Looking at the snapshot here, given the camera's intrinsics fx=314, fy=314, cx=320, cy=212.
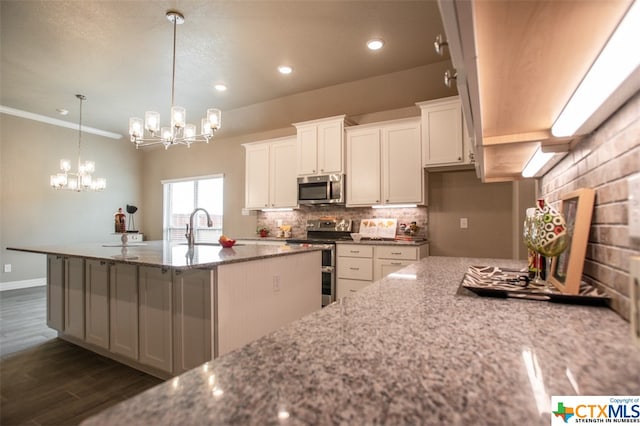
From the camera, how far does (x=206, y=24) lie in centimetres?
294

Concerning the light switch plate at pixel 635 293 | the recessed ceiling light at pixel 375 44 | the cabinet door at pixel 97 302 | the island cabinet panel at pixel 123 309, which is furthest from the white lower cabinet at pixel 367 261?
the light switch plate at pixel 635 293

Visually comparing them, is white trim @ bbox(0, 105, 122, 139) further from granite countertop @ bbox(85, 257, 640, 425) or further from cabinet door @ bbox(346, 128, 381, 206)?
granite countertop @ bbox(85, 257, 640, 425)

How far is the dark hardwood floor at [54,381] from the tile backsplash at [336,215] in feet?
10.4

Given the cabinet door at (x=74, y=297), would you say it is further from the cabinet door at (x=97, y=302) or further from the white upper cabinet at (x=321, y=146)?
the white upper cabinet at (x=321, y=146)

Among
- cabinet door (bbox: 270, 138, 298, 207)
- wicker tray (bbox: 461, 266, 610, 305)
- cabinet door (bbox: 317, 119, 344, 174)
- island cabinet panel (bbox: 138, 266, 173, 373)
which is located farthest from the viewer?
cabinet door (bbox: 270, 138, 298, 207)

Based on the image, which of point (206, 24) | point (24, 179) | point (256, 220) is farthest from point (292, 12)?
point (24, 179)

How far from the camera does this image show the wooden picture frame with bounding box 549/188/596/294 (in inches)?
34.7

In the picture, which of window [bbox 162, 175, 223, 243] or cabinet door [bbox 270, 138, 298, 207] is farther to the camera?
window [bbox 162, 175, 223, 243]

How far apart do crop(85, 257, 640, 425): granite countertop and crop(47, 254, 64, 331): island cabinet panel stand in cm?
330

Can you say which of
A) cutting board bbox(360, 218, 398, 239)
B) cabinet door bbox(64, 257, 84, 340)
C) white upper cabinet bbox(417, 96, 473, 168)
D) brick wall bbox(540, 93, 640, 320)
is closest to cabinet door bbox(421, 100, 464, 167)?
white upper cabinet bbox(417, 96, 473, 168)

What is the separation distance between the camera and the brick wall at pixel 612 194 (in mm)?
712

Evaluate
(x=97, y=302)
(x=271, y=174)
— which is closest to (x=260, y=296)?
(x=97, y=302)

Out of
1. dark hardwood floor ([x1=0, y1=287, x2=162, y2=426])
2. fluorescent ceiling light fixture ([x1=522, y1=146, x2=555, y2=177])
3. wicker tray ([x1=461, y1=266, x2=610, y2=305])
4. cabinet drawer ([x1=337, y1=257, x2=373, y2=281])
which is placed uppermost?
fluorescent ceiling light fixture ([x1=522, y1=146, x2=555, y2=177])

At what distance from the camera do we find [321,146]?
4590 mm
